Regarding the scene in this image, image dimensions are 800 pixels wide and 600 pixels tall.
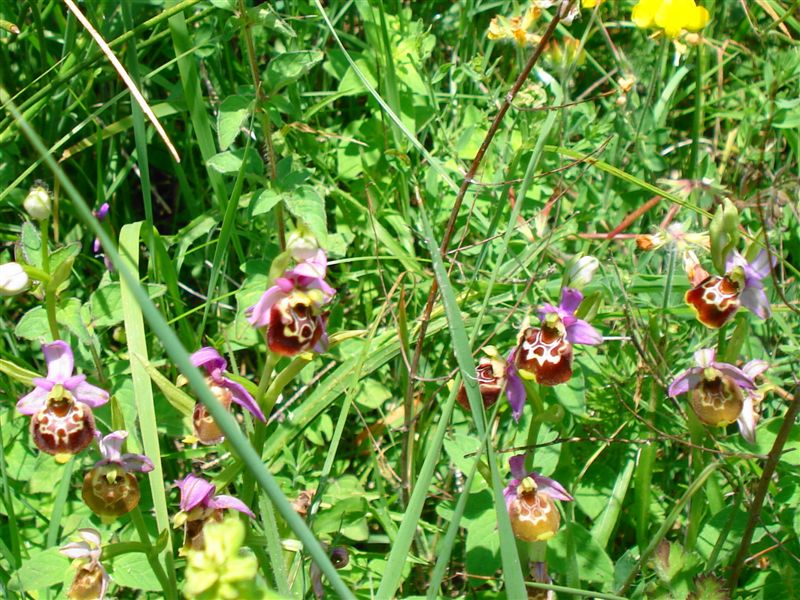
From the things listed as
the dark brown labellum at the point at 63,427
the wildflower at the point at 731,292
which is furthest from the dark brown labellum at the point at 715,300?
the dark brown labellum at the point at 63,427

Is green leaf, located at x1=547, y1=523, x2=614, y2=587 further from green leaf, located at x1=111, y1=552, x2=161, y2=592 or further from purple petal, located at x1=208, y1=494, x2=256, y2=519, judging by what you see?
green leaf, located at x1=111, y1=552, x2=161, y2=592

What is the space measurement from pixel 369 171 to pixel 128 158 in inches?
29.0

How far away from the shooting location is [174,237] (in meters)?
2.48

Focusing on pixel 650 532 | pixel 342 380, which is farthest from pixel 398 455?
pixel 650 532

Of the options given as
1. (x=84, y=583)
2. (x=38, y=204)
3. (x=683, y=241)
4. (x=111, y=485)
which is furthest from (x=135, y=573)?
(x=683, y=241)

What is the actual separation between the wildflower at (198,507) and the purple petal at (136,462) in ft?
0.24

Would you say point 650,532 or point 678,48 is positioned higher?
point 678,48

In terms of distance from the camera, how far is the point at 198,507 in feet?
5.64

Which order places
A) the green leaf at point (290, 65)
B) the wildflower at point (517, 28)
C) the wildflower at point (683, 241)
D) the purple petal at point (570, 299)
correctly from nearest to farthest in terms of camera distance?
the purple petal at point (570, 299), the wildflower at point (683, 241), the green leaf at point (290, 65), the wildflower at point (517, 28)

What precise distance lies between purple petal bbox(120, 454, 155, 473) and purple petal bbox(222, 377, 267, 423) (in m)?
0.20

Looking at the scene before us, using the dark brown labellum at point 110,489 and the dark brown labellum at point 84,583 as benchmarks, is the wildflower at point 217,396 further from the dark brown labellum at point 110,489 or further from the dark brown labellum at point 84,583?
the dark brown labellum at point 84,583

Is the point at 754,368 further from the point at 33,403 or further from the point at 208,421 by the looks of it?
the point at 33,403

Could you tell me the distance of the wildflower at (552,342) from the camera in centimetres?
173

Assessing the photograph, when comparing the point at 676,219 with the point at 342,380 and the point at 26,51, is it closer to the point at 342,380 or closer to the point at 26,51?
the point at 342,380
